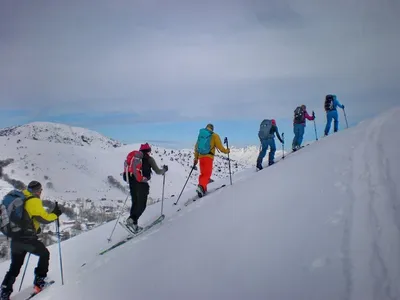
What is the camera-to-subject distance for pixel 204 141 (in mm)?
11539

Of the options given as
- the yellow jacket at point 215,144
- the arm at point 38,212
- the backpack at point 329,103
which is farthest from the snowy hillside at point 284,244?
the backpack at point 329,103

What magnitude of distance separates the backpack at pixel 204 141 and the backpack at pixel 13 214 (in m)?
5.68

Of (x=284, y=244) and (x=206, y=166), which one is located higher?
(x=206, y=166)

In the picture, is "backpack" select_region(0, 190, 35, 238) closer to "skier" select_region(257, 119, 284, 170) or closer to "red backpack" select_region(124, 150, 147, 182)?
"red backpack" select_region(124, 150, 147, 182)

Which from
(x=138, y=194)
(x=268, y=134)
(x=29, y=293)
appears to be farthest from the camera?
(x=268, y=134)

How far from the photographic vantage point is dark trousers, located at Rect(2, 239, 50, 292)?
7555 millimetres

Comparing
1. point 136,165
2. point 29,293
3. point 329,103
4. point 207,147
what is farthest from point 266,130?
point 29,293

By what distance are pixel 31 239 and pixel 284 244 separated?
5.45 meters

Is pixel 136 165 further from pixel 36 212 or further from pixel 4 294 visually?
pixel 4 294

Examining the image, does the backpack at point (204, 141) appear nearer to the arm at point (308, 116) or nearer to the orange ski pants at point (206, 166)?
the orange ski pants at point (206, 166)

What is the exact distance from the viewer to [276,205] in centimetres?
739

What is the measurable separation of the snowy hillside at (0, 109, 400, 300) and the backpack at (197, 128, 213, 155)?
6.79 ft

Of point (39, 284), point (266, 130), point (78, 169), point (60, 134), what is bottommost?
point (39, 284)

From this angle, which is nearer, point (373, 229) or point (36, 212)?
point (373, 229)
